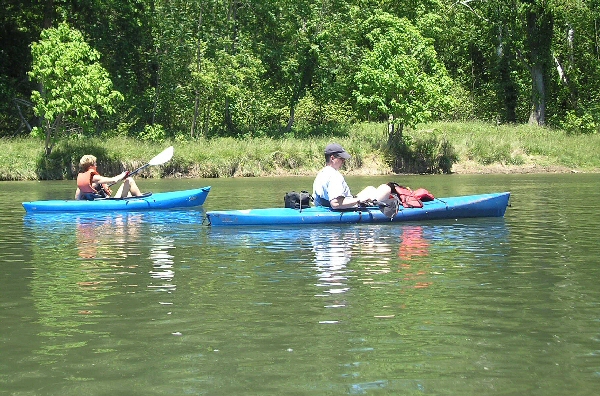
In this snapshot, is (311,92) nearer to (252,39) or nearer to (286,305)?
(252,39)

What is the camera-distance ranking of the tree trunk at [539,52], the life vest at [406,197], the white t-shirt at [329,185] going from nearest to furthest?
the white t-shirt at [329,185], the life vest at [406,197], the tree trunk at [539,52]

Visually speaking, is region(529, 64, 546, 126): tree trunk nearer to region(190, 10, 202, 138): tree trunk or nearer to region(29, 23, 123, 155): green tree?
region(190, 10, 202, 138): tree trunk

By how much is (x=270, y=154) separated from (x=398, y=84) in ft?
14.8

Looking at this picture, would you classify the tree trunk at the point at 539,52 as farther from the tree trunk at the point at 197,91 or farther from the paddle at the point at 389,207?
the paddle at the point at 389,207

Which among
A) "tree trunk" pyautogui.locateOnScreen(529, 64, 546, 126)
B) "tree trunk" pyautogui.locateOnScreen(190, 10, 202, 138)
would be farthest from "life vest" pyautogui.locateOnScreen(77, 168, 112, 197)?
"tree trunk" pyautogui.locateOnScreen(529, 64, 546, 126)

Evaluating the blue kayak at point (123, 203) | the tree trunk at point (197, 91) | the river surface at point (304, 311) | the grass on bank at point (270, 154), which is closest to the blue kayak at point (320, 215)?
the river surface at point (304, 311)

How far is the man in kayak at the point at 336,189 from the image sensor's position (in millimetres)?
12117

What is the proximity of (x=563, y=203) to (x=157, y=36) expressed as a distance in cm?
2126

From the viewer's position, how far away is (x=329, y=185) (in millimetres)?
12664

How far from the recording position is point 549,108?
4041 cm

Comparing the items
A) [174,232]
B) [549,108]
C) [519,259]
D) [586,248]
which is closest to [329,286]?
[519,259]

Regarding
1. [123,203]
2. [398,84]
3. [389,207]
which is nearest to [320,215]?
[389,207]

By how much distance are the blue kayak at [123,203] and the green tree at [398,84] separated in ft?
43.0

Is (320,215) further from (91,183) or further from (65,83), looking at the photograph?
(65,83)
